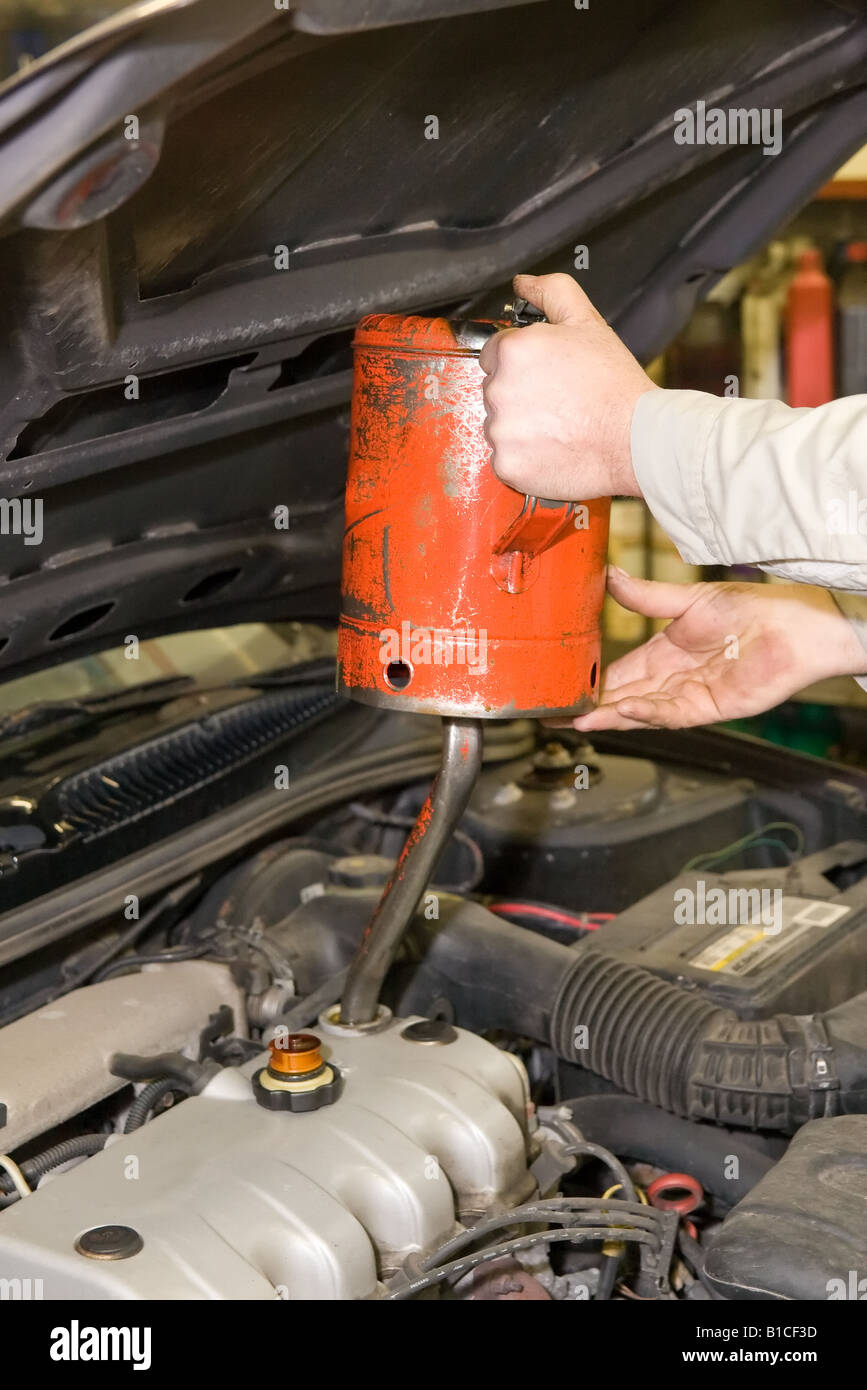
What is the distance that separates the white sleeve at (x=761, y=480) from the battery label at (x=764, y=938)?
53cm

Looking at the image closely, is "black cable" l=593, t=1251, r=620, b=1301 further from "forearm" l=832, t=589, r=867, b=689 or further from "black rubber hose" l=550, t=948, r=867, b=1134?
"forearm" l=832, t=589, r=867, b=689

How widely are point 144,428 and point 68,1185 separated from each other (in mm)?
590

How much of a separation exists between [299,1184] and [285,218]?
721mm

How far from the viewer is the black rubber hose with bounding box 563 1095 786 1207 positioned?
1.29m

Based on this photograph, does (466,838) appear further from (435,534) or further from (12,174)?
(12,174)

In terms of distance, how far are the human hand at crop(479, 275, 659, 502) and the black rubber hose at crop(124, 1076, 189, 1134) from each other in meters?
0.55

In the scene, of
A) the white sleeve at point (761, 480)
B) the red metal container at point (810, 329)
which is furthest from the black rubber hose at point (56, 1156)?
the red metal container at point (810, 329)

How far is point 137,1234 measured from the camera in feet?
3.11

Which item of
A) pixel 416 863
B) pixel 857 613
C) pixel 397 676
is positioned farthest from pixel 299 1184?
pixel 857 613

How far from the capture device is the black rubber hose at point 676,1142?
1.29 metres

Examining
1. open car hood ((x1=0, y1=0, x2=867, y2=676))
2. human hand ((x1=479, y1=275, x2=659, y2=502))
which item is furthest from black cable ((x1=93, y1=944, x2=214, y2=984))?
human hand ((x1=479, y1=275, x2=659, y2=502))

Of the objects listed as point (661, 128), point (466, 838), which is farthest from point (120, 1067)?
point (661, 128)

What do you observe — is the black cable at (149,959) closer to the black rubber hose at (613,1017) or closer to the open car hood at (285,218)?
the black rubber hose at (613,1017)

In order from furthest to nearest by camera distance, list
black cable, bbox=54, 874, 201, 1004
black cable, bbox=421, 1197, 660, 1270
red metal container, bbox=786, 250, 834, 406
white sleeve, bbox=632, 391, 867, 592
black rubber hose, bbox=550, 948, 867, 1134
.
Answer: red metal container, bbox=786, 250, 834, 406
black cable, bbox=54, 874, 201, 1004
black rubber hose, bbox=550, 948, 867, 1134
black cable, bbox=421, 1197, 660, 1270
white sleeve, bbox=632, 391, 867, 592
